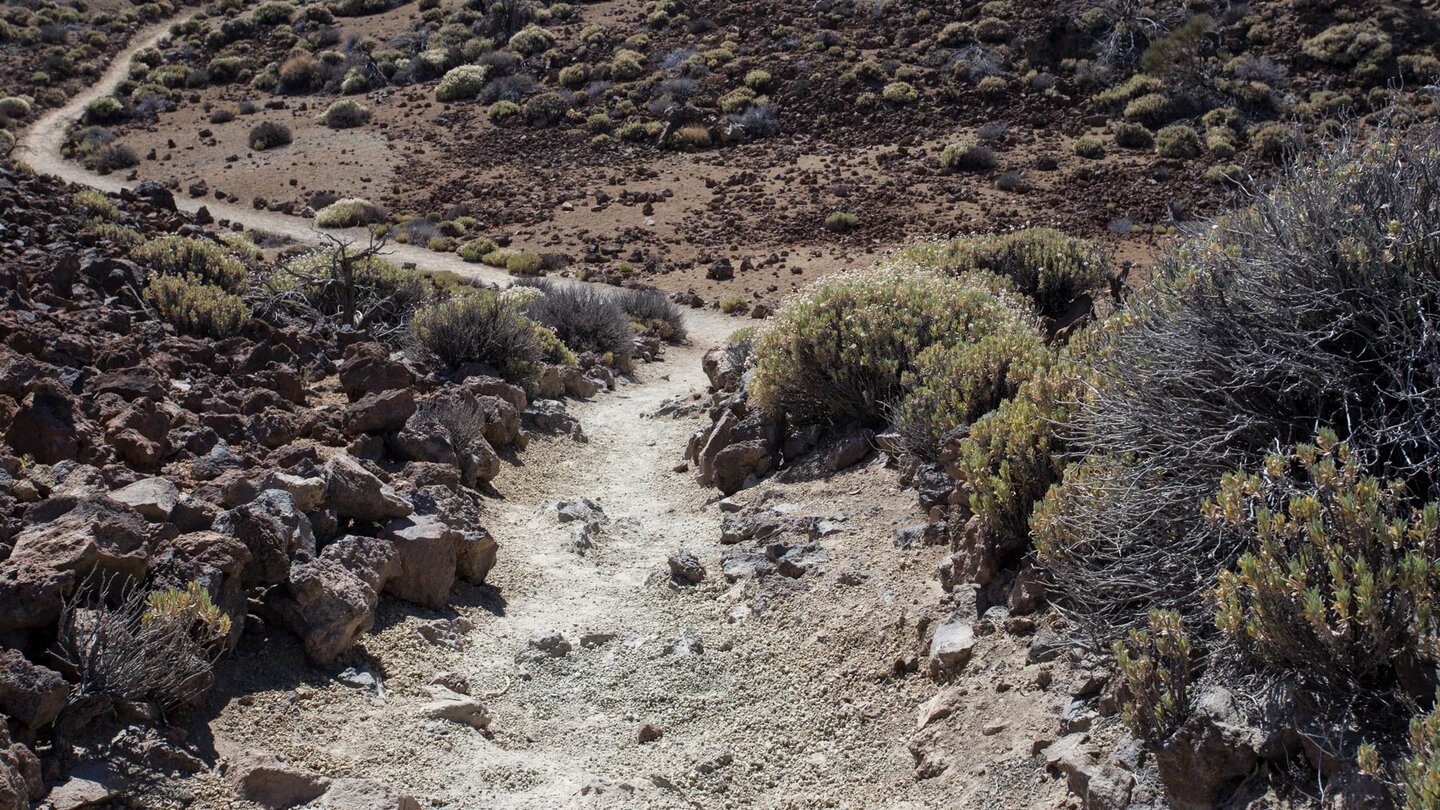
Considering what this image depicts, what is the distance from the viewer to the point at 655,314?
1608 cm

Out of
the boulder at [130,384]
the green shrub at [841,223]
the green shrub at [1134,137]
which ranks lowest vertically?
the green shrub at [841,223]

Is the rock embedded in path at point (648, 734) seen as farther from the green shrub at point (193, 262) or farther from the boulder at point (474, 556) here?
the green shrub at point (193, 262)

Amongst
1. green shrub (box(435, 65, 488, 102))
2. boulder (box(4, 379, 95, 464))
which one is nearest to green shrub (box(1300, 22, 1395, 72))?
green shrub (box(435, 65, 488, 102))

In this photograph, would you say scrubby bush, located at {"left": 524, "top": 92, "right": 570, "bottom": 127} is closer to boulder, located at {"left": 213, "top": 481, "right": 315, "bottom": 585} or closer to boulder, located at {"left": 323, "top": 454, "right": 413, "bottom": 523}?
boulder, located at {"left": 323, "top": 454, "right": 413, "bottom": 523}

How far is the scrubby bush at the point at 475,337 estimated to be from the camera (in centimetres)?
980

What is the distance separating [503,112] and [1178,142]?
769 inches

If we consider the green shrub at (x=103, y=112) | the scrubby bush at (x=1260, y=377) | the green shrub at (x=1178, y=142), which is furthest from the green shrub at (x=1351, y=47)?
the green shrub at (x=103, y=112)

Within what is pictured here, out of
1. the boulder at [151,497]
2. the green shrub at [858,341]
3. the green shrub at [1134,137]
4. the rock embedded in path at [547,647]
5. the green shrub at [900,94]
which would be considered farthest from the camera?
the green shrub at [900,94]

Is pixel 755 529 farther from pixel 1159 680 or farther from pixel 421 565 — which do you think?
pixel 1159 680

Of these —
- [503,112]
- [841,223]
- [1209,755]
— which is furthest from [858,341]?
[503,112]

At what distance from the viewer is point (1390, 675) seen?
2758 millimetres

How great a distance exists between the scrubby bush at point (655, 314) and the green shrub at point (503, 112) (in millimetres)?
18714

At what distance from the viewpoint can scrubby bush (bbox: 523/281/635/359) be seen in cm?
1315

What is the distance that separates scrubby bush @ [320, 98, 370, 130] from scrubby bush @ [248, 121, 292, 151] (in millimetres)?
1576
